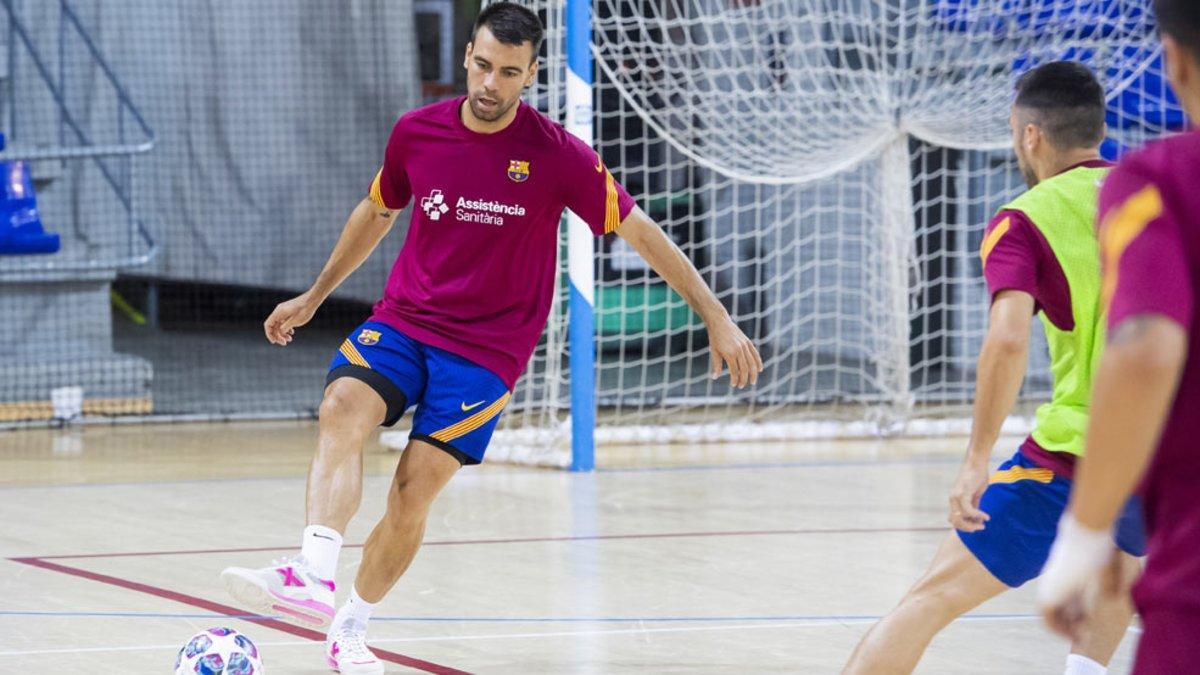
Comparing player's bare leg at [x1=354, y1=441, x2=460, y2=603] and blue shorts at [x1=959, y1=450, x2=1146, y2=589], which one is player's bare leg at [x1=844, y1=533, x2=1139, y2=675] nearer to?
blue shorts at [x1=959, y1=450, x2=1146, y2=589]

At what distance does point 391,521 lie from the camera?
4.58 metres

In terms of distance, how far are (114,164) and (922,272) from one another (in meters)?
6.49

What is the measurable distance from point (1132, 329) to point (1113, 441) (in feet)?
0.42

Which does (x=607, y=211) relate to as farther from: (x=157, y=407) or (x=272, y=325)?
(x=157, y=407)

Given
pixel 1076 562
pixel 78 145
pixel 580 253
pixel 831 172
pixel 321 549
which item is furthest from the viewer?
pixel 78 145

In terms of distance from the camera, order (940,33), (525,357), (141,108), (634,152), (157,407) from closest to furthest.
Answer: (525,357), (940,33), (157,407), (634,152), (141,108)

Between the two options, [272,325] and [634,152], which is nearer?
[272,325]

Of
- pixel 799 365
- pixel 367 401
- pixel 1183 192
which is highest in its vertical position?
pixel 1183 192

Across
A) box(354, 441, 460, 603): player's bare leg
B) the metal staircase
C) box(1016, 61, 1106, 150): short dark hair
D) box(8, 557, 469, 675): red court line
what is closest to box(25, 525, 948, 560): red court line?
box(8, 557, 469, 675): red court line

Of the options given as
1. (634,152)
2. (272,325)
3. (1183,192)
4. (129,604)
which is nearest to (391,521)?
(272,325)

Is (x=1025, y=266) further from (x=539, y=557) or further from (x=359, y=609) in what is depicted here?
(x=539, y=557)

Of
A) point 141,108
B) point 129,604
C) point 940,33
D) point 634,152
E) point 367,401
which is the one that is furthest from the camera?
point 141,108

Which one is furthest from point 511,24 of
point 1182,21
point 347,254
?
point 1182,21

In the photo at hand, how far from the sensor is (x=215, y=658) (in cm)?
415
